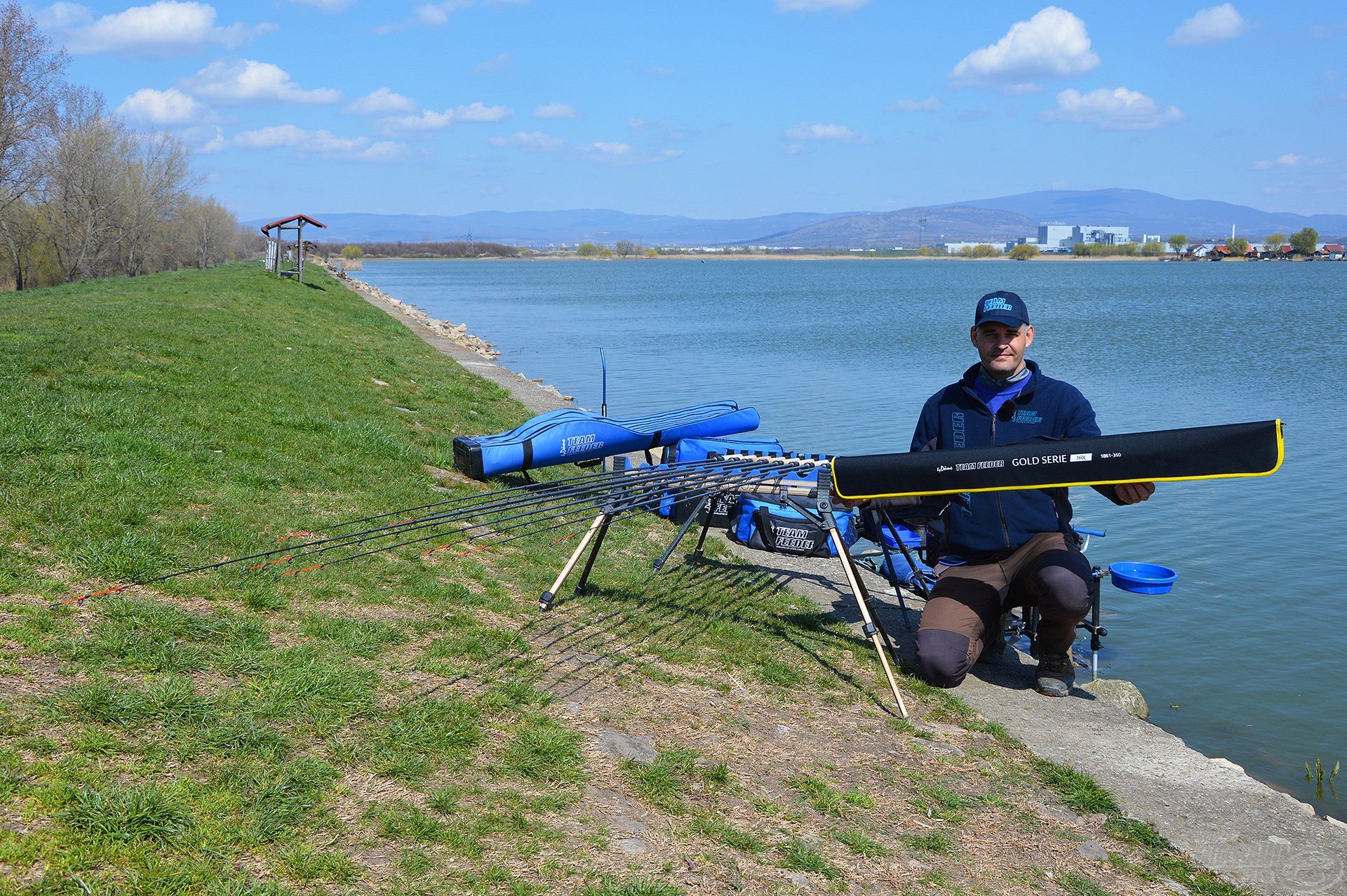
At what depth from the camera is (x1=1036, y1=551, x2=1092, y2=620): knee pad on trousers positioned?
19.4ft

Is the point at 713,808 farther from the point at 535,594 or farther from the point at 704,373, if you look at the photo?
the point at 704,373

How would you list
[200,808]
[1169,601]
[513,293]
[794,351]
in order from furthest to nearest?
[513,293]
[794,351]
[1169,601]
[200,808]

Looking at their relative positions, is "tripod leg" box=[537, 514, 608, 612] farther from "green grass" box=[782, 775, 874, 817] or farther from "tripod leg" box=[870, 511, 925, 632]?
"green grass" box=[782, 775, 874, 817]

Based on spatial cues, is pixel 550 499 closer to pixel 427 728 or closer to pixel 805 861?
pixel 427 728

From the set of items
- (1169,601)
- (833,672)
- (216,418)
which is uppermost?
(216,418)

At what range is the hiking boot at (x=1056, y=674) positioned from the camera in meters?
6.43

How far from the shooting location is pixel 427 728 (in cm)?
459

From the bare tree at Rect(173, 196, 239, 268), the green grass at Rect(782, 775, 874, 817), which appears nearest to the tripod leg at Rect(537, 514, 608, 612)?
the green grass at Rect(782, 775, 874, 817)

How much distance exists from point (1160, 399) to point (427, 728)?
75.8 feet

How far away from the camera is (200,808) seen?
3654mm

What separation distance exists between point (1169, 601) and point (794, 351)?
84.7ft

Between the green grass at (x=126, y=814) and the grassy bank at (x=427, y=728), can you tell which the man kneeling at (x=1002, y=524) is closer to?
the grassy bank at (x=427, y=728)

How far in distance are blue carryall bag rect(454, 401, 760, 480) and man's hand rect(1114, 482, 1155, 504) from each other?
21.0 feet

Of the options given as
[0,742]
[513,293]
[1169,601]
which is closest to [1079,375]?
[1169,601]
